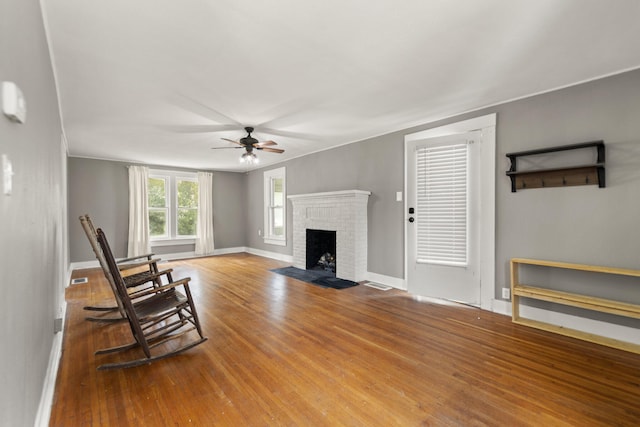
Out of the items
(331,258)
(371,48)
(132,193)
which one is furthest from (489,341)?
(132,193)

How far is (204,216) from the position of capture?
24.1 ft

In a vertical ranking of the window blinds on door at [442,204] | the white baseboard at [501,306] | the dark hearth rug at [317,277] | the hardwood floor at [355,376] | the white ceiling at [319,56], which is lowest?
the hardwood floor at [355,376]

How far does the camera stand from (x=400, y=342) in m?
2.55

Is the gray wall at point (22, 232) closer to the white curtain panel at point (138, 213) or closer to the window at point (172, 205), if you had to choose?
the white curtain panel at point (138, 213)

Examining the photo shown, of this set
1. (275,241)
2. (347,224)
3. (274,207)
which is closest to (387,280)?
(347,224)

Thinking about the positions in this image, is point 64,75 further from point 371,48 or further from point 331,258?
point 331,258

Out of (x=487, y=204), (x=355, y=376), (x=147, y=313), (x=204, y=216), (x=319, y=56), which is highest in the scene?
(x=319, y=56)

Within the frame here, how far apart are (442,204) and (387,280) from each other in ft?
4.77

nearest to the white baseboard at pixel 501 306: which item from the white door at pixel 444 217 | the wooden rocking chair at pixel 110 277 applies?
the white door at pixel 444 217

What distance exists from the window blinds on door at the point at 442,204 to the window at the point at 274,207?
3610mm

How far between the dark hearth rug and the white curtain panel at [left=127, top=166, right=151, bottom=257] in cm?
321

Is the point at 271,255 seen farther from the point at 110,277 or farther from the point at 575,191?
the point at 575,191

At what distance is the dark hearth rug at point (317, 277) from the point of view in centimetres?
447

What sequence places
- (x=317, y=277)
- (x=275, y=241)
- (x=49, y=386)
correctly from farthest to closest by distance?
(x=275, y=241) → (x=317, y=277) → (x=49, y=386)
